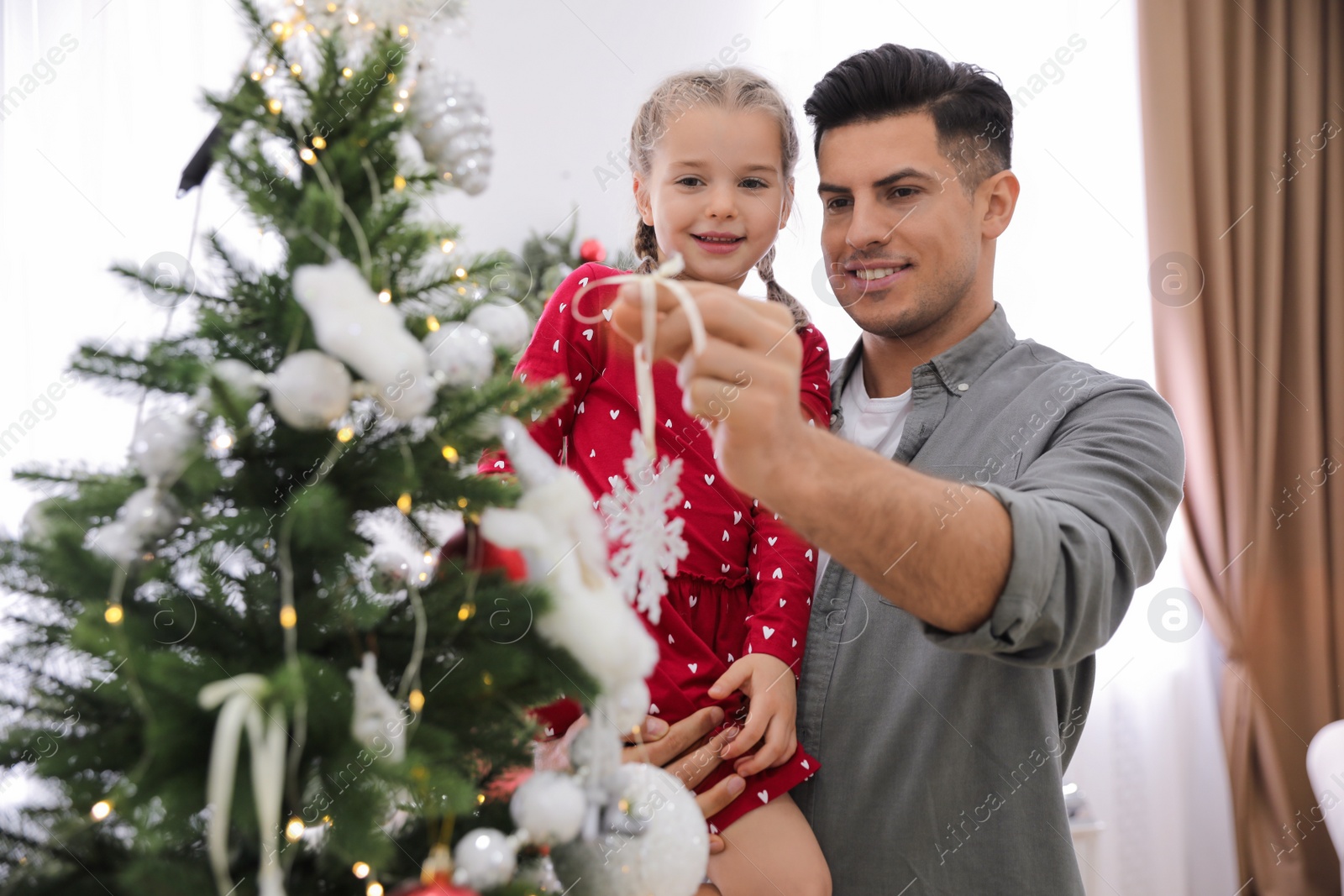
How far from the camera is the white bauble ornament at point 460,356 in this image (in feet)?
1.93


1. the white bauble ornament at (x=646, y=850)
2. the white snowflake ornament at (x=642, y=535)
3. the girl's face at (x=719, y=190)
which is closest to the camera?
the white bauble ornament at (x=646, y=850)

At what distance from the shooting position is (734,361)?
68cm

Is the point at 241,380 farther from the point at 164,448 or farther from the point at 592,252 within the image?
the point at 592,252

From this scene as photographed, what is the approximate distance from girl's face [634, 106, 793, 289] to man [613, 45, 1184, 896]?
181 mm

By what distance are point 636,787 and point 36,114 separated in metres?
2.64

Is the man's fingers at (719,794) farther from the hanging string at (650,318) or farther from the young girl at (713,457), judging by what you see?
the hanging string at (650,318)

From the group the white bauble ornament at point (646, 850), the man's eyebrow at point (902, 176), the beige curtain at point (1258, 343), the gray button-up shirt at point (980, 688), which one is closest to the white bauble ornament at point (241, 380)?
the white bauble ornament at point (646, 850)

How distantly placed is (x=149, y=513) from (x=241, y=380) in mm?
92

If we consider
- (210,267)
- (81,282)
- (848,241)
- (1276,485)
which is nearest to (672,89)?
(848,241)

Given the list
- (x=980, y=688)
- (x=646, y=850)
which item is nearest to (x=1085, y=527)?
(x=980, y=688)

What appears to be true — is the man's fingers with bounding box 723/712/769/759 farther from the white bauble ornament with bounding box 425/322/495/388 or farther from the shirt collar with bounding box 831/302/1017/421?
the white bauble ornament with bounding box 425/322/495/388

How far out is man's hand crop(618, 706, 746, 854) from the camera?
1142mm

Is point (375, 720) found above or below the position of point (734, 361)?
below

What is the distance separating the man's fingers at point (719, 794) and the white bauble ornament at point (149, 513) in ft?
2.59
